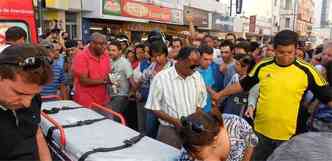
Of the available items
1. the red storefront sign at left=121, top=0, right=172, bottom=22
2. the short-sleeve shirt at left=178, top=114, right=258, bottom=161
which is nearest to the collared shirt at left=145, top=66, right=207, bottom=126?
the short-sleeve shirt at left=178, top=114, right=258, bottom=161

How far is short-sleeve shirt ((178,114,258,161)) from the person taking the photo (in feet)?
6.91

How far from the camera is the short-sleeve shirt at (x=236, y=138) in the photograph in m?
2.11

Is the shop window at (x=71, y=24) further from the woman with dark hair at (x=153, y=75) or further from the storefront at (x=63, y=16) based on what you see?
the woman with dark hair at (x=153, y=75)

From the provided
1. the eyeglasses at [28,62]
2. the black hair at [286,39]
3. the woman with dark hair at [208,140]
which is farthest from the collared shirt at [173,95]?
the eyeglasses at [28,62]

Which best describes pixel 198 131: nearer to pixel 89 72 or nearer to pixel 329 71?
pixel 329 71

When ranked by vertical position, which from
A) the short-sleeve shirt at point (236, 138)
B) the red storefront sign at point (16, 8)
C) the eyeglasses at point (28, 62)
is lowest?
the short-sleeve shirt at point (236, 138)

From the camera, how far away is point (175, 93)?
3.23m

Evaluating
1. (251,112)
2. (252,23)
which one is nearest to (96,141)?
(251,112)

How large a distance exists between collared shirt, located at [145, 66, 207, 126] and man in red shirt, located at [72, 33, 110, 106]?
1.39 m

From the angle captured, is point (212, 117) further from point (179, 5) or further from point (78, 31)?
point (179, 5)

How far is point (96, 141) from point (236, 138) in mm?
1079

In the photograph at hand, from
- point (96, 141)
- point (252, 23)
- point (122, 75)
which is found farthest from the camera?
point (252, 23)

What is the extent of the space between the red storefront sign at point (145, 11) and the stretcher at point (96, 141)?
1426cm

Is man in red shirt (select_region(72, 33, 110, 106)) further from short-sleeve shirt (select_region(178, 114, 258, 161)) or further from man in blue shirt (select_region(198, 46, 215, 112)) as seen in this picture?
short-sleeve shirt (select_region(178, 114, 258, 161))
